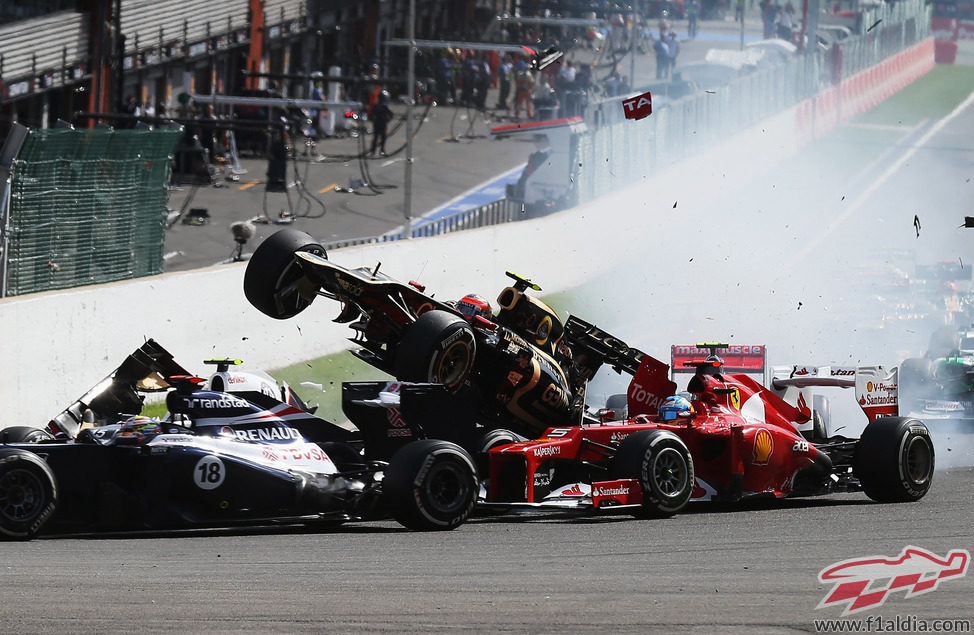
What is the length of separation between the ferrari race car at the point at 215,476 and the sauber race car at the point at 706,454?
2.94 feet

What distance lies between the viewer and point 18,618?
283 inches

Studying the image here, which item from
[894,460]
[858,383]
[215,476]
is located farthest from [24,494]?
[858,383]

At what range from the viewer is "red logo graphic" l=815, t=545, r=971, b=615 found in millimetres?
7863

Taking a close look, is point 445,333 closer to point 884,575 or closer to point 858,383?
point 884,575

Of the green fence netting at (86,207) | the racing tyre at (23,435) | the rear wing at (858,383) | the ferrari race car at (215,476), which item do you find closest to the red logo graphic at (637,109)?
the green fence netting at (86,207)

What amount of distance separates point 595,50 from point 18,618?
4863 cm

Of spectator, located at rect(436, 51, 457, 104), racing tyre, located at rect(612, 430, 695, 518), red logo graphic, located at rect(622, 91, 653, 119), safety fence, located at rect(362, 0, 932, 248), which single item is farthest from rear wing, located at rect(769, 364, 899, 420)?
spectator, located at rect(436, 51, 457, 104)

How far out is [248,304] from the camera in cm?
1895

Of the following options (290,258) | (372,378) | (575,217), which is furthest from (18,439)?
(575,217)

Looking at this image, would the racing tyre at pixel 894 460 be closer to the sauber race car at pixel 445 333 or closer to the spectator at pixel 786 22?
the sauber race car at pixel 445 333

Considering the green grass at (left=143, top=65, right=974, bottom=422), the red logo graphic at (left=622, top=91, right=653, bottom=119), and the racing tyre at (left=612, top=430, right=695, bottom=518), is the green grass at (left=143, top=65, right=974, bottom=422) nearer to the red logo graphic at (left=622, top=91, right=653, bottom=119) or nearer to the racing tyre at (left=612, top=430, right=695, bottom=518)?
the red logo graphic at (left=622, top=91, right=653, bottom=119)

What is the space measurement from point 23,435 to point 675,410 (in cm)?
479

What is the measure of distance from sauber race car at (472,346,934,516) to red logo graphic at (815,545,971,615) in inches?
84.2

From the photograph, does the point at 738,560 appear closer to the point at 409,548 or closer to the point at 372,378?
the point at 409,548
